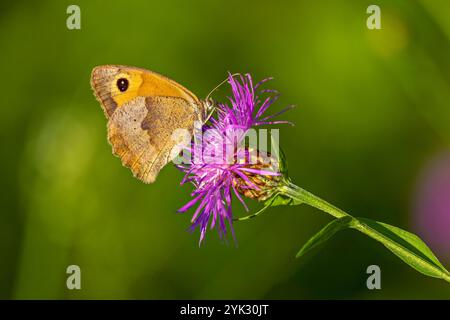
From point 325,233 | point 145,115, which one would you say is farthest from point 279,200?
point 145,115

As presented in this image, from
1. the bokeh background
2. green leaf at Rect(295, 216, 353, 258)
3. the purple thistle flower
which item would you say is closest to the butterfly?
the purple thistle flower

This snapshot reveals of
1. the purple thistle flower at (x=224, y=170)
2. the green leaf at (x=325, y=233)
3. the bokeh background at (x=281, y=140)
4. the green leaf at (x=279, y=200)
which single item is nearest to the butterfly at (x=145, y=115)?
the purple thistle flower at (x=224, y=170)

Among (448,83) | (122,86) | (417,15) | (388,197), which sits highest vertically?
(417,15)

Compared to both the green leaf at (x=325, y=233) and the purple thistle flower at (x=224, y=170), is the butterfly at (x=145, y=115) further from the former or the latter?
the green leaf at (x=325, y=233)

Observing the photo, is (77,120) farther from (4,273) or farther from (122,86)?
(122,86)

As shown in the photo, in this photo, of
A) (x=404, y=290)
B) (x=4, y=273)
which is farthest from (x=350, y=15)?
(x=4, y=273)
